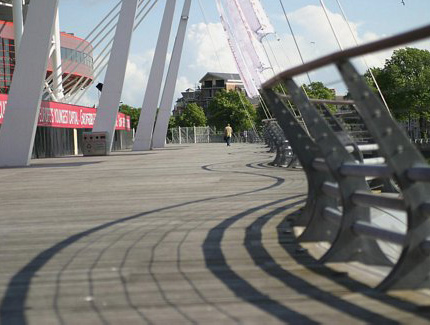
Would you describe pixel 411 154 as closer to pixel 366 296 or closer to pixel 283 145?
pixel 366 296

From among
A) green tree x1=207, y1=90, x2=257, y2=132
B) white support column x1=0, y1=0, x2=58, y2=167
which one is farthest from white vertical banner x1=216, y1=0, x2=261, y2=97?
green tree x1=207, y1=90, x2=257, y2=132

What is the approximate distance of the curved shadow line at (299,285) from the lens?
12.6ft

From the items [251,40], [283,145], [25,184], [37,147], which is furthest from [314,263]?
[251,40]

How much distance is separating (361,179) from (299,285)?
0.88 m

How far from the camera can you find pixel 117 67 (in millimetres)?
35938

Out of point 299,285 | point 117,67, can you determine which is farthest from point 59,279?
point 117,67

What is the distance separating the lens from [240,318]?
3.87 meters

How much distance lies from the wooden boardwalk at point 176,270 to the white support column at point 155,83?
36.2m

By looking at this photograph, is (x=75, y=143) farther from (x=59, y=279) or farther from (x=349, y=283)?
(x=349, y=283)

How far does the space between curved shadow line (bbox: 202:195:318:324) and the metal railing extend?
0.62m

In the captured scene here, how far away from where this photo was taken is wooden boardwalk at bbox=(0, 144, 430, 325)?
401 cm

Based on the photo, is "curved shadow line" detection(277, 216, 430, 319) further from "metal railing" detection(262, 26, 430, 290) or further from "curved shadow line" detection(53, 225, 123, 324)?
"curved shadow line" detection(53, 225, 123, 324)

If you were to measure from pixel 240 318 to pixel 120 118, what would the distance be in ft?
195

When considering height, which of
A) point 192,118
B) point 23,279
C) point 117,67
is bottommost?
point 23,279
